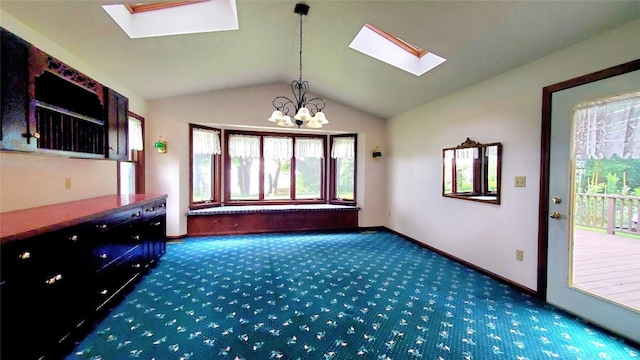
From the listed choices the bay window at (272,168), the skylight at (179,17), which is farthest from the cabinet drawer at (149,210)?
the skylight at (179,17)

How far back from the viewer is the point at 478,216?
3.24 meters

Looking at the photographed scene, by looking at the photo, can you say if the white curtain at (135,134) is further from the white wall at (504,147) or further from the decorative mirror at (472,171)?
the decorative mirror at (472,171)

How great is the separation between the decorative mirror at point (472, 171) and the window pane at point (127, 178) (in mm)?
4678

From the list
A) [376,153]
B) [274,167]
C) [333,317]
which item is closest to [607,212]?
[333,317]

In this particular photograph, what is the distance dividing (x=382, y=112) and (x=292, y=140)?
192cm

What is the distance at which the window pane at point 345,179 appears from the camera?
18.3ft

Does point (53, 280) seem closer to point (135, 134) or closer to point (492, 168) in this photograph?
point (135, 134)

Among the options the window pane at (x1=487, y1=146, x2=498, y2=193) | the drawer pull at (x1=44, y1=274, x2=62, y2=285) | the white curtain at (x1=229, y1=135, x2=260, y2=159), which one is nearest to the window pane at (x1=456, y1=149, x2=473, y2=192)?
the window pane at (x1=487, y1=146, x2=498, y2=193)

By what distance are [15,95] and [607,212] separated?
5.06 meters

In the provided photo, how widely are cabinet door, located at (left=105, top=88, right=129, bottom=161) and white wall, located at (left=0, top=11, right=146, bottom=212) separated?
33 centimetres

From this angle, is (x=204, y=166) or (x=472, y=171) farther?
(x=204, y=166)

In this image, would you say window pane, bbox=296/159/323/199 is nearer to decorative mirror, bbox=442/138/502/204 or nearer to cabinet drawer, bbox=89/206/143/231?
decorative mirror, bbox=442/138/502/204

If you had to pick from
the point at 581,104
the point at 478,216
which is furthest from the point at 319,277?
the point at 581,104

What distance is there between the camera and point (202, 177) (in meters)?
4.92
